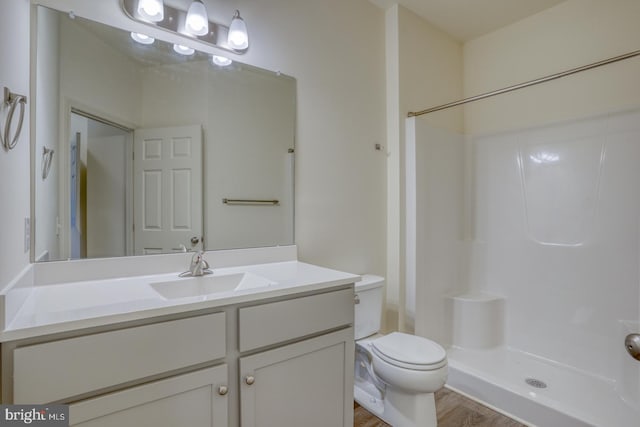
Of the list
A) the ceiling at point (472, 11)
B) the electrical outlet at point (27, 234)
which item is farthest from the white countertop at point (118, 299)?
the ceiling at point (472, 11)

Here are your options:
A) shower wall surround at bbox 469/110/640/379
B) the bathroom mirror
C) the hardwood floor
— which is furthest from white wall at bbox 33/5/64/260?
shower wall surround at bbox 469/110/640/379

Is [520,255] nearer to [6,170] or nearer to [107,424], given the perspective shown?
[107,424]

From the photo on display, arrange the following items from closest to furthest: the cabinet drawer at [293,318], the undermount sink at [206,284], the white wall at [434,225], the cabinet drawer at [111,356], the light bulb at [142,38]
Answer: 1. the cabinet drawer at [111,356]
2. the cabinet drawer at [293,318]
3. the undermount sink at [206,284]
4. the light bulb at [142,38]
5. the white wall at [434,225]

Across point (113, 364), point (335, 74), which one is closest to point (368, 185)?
point (335, 74)

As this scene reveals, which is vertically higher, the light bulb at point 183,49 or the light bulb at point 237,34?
the light bulb at point 237,34

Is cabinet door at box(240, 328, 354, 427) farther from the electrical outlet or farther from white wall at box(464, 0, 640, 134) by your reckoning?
white wall at box(464, 0, 640, 134)

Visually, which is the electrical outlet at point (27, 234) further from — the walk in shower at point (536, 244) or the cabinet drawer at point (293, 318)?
the walk in shower at point (536, 244)

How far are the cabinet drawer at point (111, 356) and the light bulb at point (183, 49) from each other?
48.0 inches

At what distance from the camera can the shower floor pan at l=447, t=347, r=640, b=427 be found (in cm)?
165

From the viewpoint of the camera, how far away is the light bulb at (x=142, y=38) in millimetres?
1378

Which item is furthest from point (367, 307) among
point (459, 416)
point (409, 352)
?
point (459, 416)

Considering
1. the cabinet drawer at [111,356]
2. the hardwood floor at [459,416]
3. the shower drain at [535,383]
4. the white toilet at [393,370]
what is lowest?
the hardwood floor at [459,416]

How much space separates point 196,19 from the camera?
1.48 metres

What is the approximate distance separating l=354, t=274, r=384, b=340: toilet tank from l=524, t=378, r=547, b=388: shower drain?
1.02 m
